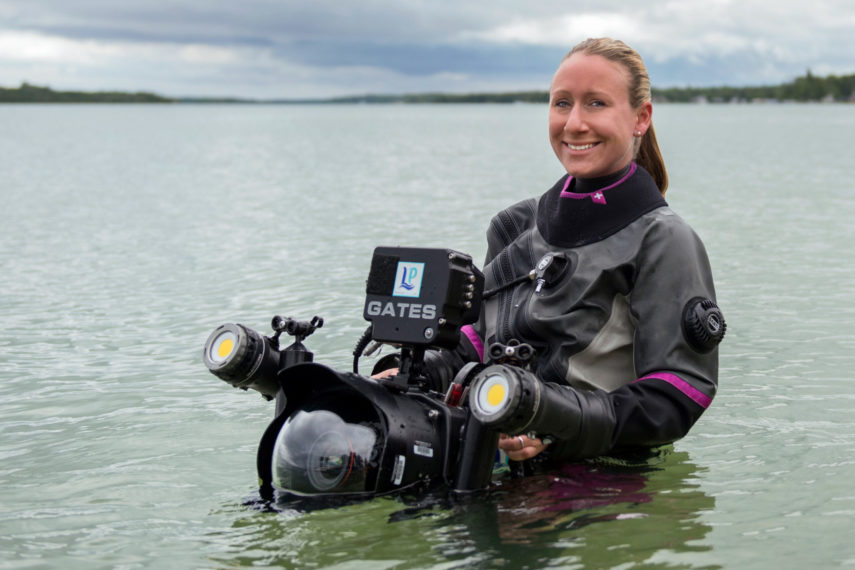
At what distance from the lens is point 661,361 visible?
3.73 m

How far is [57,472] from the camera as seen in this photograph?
505 centimetres

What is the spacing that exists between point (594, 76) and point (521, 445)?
1.39 meters

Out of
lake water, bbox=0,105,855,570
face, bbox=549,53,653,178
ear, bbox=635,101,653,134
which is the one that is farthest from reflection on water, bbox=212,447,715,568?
ear, bbox=635,101,653,134

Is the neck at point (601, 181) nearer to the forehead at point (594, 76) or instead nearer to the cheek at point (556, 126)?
the cheek at point (556, 126)

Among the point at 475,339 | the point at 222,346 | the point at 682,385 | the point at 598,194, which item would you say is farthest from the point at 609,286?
the point at 222,346

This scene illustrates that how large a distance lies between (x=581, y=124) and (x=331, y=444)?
1.50 m

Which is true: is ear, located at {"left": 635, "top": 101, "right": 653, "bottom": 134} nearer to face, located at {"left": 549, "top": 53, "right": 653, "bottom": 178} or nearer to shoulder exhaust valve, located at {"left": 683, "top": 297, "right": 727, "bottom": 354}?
face, located at {"left": 549, "top": 53, "right": 653, "bottom": 178}

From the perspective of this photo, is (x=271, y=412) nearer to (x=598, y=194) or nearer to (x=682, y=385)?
(x=598, y=194)

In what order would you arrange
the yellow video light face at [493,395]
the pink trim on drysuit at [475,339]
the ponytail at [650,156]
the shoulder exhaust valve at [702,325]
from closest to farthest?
the yellow video light face at [493,395], the shoulder exhaust valve at [702,325], the ponytail at [650,156], the pink trim on drysuit at [475,339]

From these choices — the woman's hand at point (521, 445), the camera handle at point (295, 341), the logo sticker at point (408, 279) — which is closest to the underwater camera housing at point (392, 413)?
the logo sticker at point (408, 279)

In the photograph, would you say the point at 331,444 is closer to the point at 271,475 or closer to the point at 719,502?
the point at 271,475

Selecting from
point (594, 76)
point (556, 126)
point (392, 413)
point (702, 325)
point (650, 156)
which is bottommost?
point (392, 413)

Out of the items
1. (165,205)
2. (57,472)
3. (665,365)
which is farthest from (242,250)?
(665,365)

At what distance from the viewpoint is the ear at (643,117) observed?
13.4 feet
